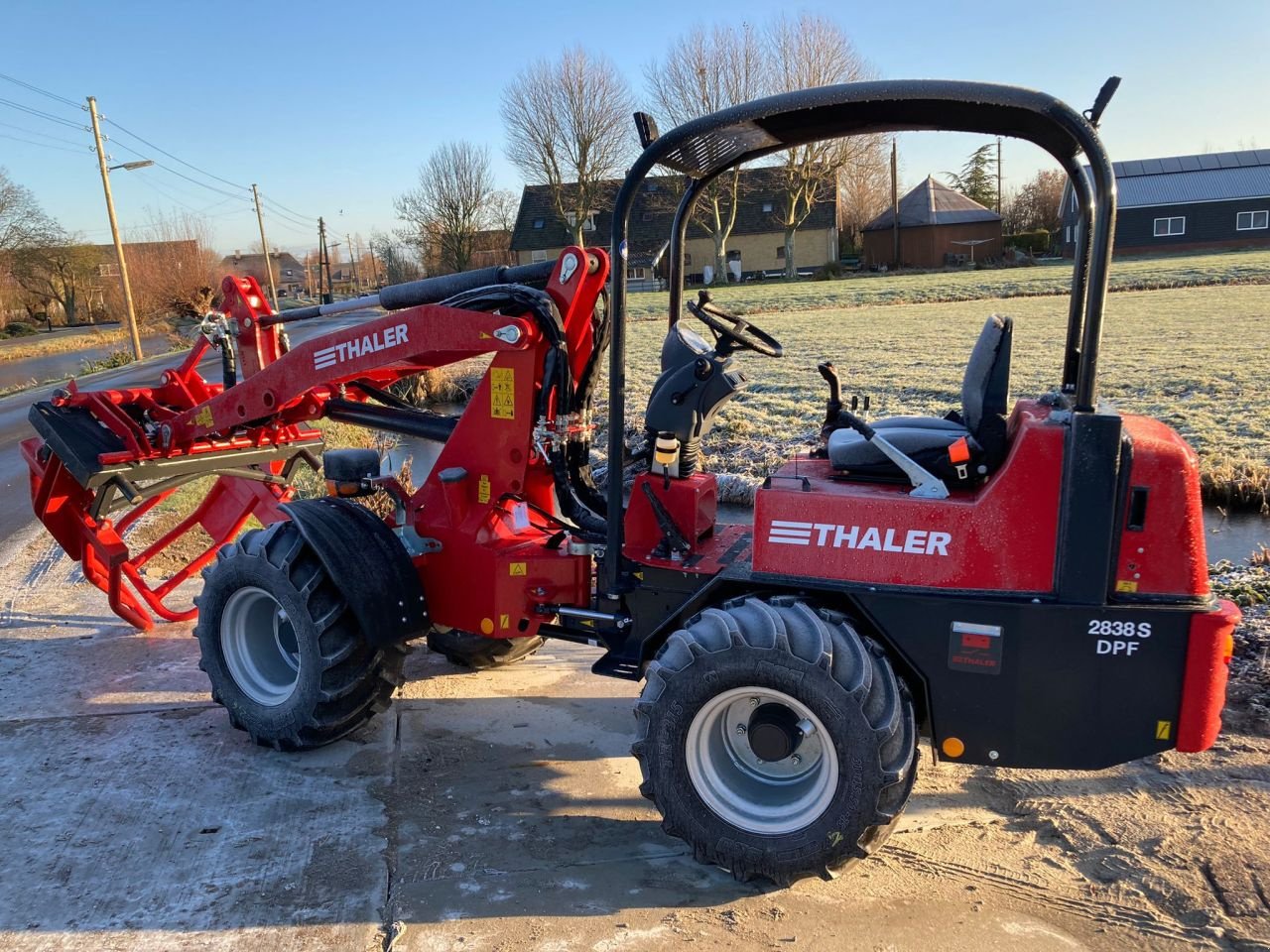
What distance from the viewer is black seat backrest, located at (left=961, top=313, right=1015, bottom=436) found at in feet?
10.4

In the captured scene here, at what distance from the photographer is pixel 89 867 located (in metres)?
3.44

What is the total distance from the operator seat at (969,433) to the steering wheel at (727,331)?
0.48m

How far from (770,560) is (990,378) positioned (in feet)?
3.13

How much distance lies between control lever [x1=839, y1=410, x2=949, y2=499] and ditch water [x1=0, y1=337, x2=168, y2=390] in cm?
2890

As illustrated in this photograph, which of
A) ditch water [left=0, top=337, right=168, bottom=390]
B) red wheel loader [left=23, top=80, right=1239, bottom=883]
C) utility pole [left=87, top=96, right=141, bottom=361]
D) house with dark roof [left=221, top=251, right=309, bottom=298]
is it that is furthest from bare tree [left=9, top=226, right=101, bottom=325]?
red wheel loader [left=23, top=80, right=1239, bottom=883]

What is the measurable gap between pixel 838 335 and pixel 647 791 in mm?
19736

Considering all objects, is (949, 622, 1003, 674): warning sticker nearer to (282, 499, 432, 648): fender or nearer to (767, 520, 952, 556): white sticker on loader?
(767, 520, 952, 556): white sticker on loader

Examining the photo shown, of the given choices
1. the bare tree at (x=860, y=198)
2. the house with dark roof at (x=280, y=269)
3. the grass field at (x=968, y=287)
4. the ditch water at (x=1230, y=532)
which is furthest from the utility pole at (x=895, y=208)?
the ditch water at (x=1230, y=532)

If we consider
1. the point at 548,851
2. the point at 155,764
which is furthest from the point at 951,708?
the point at 155,764

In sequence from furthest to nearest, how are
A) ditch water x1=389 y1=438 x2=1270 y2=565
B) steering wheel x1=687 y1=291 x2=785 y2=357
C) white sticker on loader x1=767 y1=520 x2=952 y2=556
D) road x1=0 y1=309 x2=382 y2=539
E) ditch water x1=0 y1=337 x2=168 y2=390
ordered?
ditch water x1=0 y1=337 x2=168 y2=390 → road x1=0 y1=309 x2=382 y2=539 → ditch water x1=389 y1=438 x2=1270 y2=565 → steering wheel x1=687 y1=291 x2=785 y2=357 → white sticker on loader x1=767 y1=520 x2=952 y2=556

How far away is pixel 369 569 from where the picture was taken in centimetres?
414

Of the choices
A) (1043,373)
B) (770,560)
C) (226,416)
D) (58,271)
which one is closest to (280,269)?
(58,271)

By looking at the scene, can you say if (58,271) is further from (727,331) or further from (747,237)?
(727,331)

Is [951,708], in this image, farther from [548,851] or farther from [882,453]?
[548,851]
